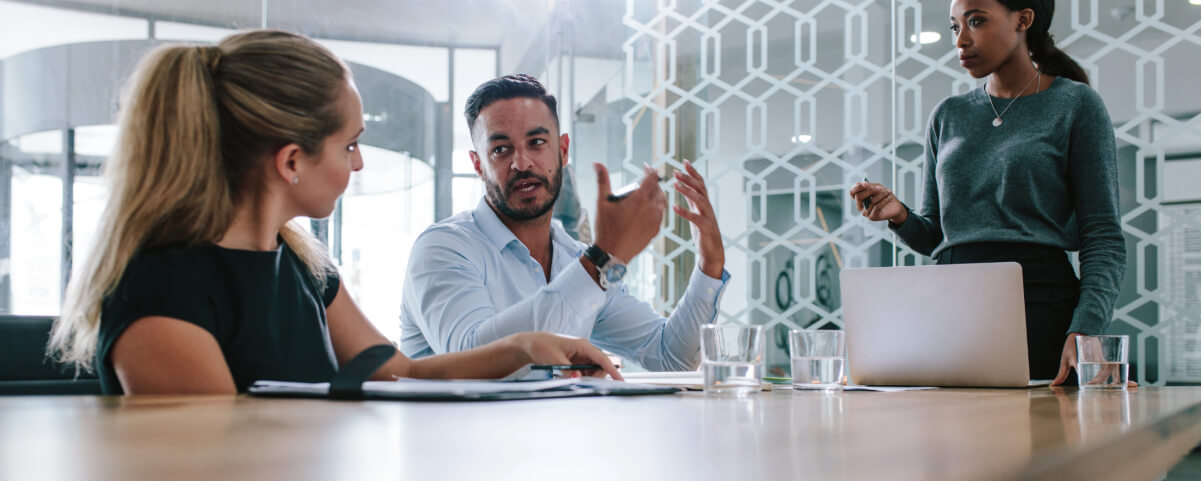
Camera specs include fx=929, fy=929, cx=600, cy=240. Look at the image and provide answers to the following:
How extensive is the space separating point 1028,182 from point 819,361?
998 mm

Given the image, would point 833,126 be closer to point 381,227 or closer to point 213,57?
point 381,227

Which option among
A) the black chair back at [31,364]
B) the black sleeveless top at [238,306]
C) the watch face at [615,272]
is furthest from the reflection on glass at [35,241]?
the watch face at [615,272]

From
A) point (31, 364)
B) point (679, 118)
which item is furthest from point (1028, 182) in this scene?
point (679, 118)

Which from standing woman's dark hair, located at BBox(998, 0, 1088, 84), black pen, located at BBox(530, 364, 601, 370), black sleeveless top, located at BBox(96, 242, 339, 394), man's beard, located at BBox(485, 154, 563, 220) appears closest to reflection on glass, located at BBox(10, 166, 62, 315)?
man's beard, located at BBox(485, 154, 563, 220)

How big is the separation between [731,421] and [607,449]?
219 millimetres

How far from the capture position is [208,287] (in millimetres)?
1194

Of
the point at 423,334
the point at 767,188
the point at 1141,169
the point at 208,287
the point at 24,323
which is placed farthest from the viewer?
the point at 767,188

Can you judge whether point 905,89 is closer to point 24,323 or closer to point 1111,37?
point 1111,37

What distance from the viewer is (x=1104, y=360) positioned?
1.41 m

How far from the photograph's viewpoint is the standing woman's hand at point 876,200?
1.90m

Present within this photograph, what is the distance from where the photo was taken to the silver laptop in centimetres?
146

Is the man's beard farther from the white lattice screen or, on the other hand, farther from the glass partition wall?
the white lattice screen

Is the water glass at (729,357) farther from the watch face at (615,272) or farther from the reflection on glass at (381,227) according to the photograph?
the reflection on glass at (381,227)

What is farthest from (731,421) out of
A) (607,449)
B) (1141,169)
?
(1141,169)
